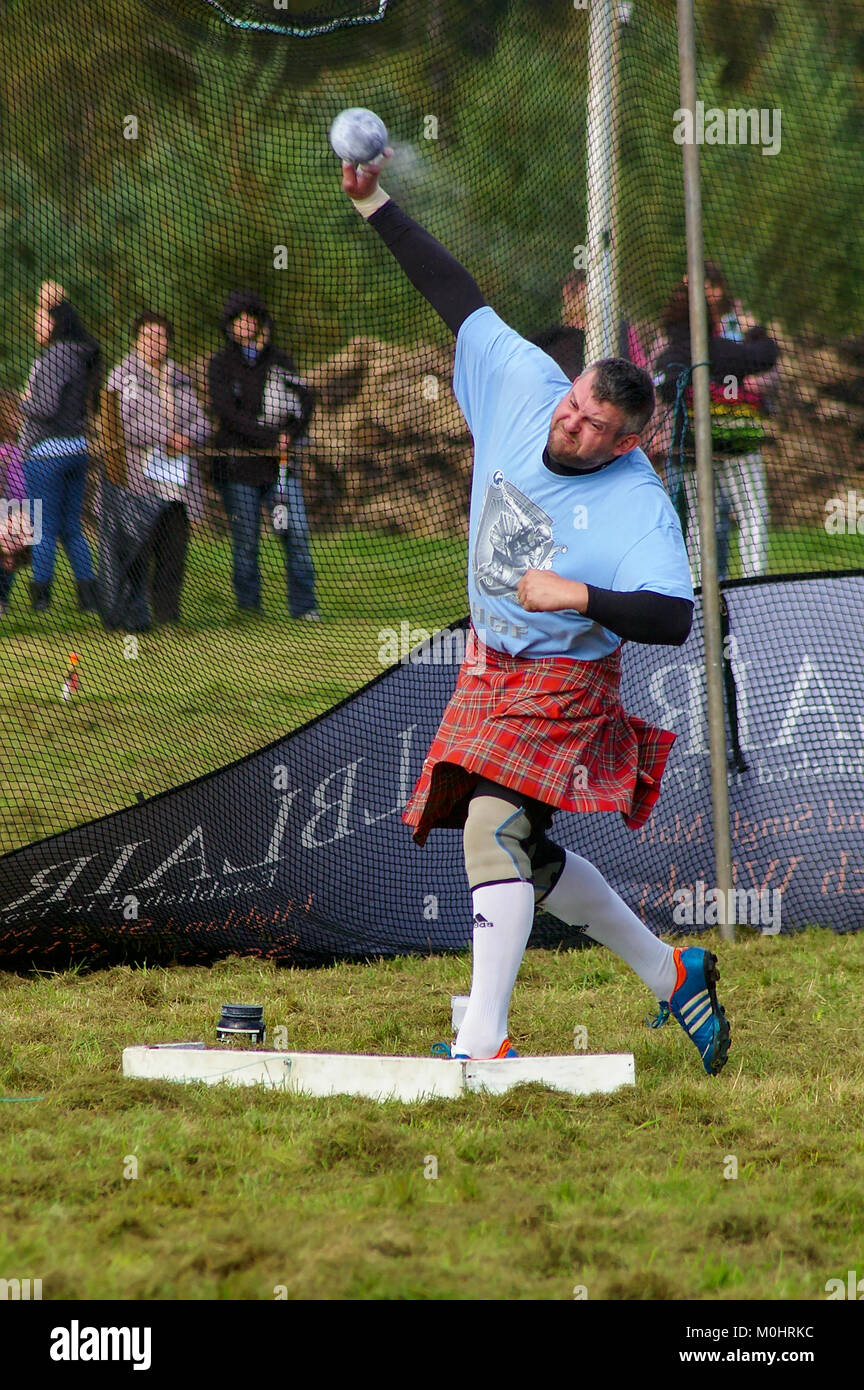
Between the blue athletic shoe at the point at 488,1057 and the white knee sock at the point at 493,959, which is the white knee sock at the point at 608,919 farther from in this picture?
the blue athletic shoe at the point at 488,1057

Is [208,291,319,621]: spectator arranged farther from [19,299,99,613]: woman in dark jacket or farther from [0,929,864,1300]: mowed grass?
[0,929,864,1300]: mowed grass

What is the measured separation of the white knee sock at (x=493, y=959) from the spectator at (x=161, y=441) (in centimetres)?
249

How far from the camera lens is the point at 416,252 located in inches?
146

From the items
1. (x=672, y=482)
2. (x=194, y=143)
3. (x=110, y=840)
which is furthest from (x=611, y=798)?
(x=194, y=143)

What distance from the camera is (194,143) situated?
17.2 feet

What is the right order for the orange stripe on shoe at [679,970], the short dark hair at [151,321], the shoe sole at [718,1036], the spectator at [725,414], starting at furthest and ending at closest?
the short dark hair at [151,321] → the spectator at [725,414] → the orange stripe on shoe at [679,970] → the shoe sole at [718,1036]

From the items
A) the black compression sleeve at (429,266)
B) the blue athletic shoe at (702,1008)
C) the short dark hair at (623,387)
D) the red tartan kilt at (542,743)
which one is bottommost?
the blue athletic shoe at (702,1008)

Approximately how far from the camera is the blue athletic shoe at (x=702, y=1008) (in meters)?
3.44

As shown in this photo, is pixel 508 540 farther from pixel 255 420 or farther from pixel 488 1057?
pixel 255 420

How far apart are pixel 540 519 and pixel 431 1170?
147 centimetres

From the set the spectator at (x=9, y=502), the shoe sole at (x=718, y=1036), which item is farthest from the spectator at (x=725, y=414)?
the spectator at (x=9, y=502)

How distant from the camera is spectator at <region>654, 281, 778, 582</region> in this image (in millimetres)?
5367

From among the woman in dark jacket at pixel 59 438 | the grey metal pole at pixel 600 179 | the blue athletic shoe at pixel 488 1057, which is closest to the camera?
the blue athletic shoe at pixel 488 1057

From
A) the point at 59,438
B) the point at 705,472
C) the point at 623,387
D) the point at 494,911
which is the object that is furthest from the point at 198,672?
the point at 623,387
